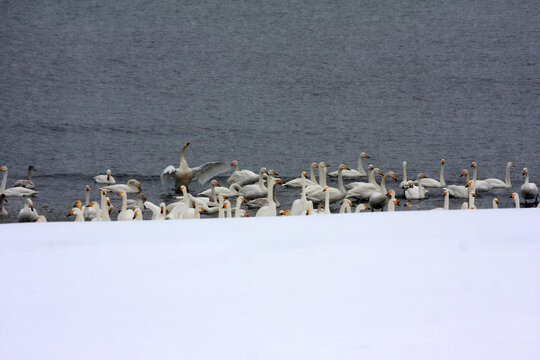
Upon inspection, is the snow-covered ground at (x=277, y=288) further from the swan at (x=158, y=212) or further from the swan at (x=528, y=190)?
the swan at (x=528, y=190)

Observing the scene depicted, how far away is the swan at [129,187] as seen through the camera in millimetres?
3146

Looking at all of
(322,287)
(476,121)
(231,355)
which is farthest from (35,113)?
(476,121)

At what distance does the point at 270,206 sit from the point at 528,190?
1.37 metres

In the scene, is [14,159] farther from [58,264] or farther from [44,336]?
[44,336]

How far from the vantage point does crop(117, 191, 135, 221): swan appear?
3.13m

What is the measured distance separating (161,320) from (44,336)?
1.05 feet

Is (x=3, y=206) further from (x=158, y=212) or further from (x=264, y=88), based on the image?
(x=264, y=88)

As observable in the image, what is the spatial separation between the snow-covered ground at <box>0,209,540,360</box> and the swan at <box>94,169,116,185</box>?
23 centimetres

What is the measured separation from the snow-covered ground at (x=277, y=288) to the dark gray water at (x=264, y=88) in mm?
338

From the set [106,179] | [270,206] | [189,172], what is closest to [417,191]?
[270,206]

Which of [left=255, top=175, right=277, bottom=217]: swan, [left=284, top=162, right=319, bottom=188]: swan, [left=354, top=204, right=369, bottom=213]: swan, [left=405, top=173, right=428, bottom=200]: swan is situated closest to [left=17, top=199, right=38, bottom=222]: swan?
[left=255, top=175, right=277, bottom=217]: swan

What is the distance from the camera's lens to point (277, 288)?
2152 millimetres

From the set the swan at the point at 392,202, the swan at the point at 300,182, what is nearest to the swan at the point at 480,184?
the swan at the point at 392,202

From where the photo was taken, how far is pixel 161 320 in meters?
1.87
